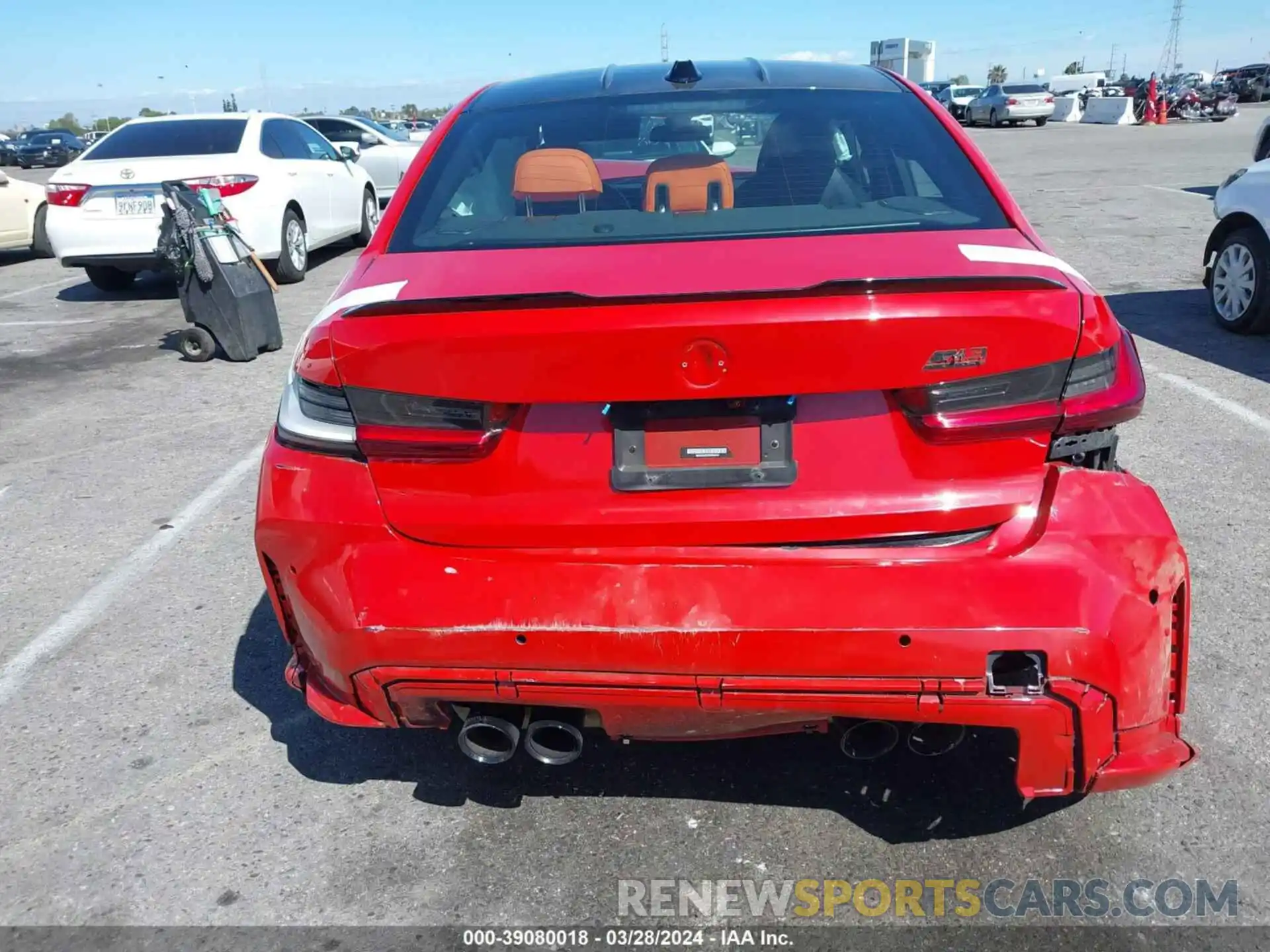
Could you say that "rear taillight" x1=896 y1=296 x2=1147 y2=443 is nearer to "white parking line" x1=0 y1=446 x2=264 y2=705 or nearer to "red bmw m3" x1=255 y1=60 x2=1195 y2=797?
"red bmw m3" x1=255 y1=60 x2=1195 y2=797

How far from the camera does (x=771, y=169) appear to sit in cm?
298

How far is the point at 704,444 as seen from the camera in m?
2.14

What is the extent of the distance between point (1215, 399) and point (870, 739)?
468 centimetres

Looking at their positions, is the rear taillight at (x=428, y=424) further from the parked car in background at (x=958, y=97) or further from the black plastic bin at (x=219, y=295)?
the parked car in background at (x=958, y=97)

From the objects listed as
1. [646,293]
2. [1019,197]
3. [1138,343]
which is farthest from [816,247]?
[1019,197]

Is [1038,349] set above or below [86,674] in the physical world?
above

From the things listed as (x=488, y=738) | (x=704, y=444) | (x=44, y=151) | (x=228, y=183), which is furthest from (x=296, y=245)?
(x=44, y=151)

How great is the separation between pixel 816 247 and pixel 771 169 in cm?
71

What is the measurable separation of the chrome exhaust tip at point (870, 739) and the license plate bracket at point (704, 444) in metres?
0.59

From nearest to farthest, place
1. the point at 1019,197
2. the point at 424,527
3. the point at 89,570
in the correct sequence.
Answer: the point at 424,527 → the point at 89,570 → the point at 1019,197

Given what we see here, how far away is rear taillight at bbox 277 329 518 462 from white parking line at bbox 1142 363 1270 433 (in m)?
4.23

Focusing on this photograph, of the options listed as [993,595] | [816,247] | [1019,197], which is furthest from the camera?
[1019,197]

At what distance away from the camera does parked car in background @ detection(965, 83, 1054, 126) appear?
39.7 meters

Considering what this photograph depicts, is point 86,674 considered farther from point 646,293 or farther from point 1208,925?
point 1208,925
